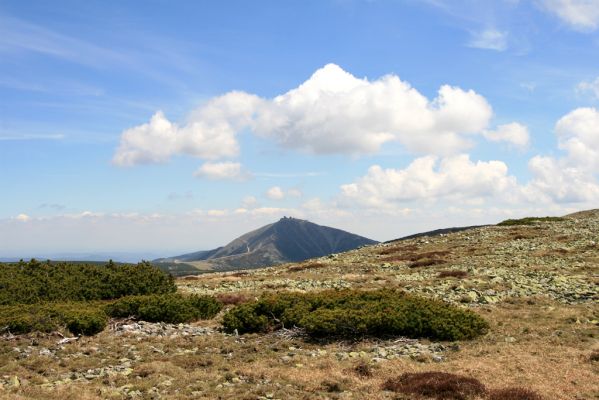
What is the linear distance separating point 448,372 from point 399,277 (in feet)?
85.1

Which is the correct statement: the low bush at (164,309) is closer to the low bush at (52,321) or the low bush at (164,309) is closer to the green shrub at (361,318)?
the low bush at (52,321)

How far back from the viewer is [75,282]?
33.8 m

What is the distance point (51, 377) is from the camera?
16.1 metres

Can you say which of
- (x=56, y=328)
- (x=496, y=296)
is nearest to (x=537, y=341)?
(x=496, y=296)

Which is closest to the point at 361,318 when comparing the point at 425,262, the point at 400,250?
the point at 425,262

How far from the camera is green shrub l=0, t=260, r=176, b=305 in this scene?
3080cm

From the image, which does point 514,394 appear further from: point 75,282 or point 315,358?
point 75,282

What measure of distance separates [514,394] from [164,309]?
18667mm

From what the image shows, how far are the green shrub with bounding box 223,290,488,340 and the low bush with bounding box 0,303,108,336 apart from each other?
6252 millimetres

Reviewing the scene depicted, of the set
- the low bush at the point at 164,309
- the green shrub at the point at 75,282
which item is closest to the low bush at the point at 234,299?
the low bush at the point at 164,309

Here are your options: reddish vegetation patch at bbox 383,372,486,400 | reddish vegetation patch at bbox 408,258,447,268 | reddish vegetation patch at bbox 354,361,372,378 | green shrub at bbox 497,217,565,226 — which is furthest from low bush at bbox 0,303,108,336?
green shrub at bbox 497,217,565,226

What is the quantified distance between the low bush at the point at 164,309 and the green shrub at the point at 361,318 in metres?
3.69

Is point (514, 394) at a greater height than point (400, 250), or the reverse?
point (400, 250)

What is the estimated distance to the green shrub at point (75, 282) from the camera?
3080 cm
